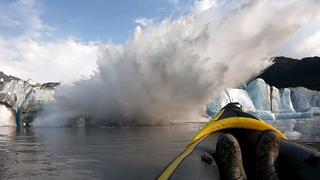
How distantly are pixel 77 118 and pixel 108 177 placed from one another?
36.2 m

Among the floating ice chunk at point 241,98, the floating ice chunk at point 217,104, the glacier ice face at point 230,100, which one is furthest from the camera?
the floating ice chunk at point 241,98

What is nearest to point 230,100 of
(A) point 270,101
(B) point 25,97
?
(A) point 270,101

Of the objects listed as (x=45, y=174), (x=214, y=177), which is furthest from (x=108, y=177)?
(x=214, y=177)

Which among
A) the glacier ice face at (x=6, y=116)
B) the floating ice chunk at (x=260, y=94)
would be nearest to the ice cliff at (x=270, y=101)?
the floating ice chunk at (x=260, y=94)

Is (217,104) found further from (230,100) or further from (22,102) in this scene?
(22,102)

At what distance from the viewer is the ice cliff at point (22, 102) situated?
1829 inches

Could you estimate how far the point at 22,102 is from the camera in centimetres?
4847

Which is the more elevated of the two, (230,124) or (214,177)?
(230,124)

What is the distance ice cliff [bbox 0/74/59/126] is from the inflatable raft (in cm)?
4234

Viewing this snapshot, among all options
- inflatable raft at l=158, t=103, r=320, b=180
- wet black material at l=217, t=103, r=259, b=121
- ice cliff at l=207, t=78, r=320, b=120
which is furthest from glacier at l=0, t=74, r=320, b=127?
inflatable raft at l=158, t=103, r=320, b=180

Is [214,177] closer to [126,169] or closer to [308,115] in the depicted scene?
[126,169]

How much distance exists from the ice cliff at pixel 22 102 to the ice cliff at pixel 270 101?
23261mm

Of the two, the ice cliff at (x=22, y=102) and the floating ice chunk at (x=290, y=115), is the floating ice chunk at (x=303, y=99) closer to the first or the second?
the floating ice chunk at (x=290, y=115)

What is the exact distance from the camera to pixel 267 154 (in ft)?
17.3
